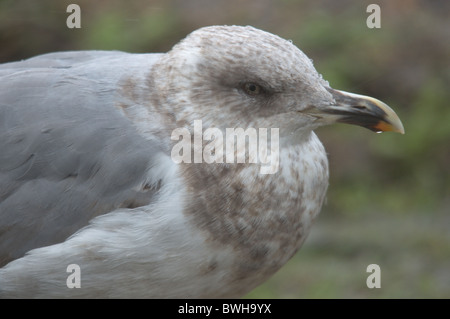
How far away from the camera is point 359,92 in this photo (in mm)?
6023

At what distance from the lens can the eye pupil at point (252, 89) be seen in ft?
9.18

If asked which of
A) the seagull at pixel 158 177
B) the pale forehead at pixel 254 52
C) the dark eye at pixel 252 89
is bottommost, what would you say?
the seagull at pixel 158 177

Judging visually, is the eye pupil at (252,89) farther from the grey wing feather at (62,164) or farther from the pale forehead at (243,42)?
the grey wing feather at (62,164)

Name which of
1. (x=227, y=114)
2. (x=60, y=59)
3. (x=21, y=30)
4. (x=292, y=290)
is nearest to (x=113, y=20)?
(x=21, y=30)

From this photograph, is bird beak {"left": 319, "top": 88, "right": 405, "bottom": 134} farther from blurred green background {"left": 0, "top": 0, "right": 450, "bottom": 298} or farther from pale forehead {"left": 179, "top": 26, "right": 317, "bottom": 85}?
blurred green background {"left": 0, "top": 0, "right": 450, "bottom": 298}

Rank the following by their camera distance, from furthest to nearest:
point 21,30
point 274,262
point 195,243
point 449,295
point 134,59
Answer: point 21,30
point 449,295
point 134,59
point 274,262
point 195,243

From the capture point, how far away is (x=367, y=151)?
577cm

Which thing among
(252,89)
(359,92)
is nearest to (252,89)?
(252,89)

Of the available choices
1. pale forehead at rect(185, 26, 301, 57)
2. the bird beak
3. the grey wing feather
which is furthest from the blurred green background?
pale forehead at rect(185, 26, 301, 57)

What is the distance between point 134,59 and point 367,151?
9.98ft

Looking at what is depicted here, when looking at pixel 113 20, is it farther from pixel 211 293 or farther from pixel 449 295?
pixel 211 293

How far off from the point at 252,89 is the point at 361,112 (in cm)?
42

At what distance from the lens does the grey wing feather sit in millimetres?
2781

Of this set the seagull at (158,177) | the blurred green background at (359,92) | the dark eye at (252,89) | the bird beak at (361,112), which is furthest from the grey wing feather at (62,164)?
the blurred green background at (359,92)
